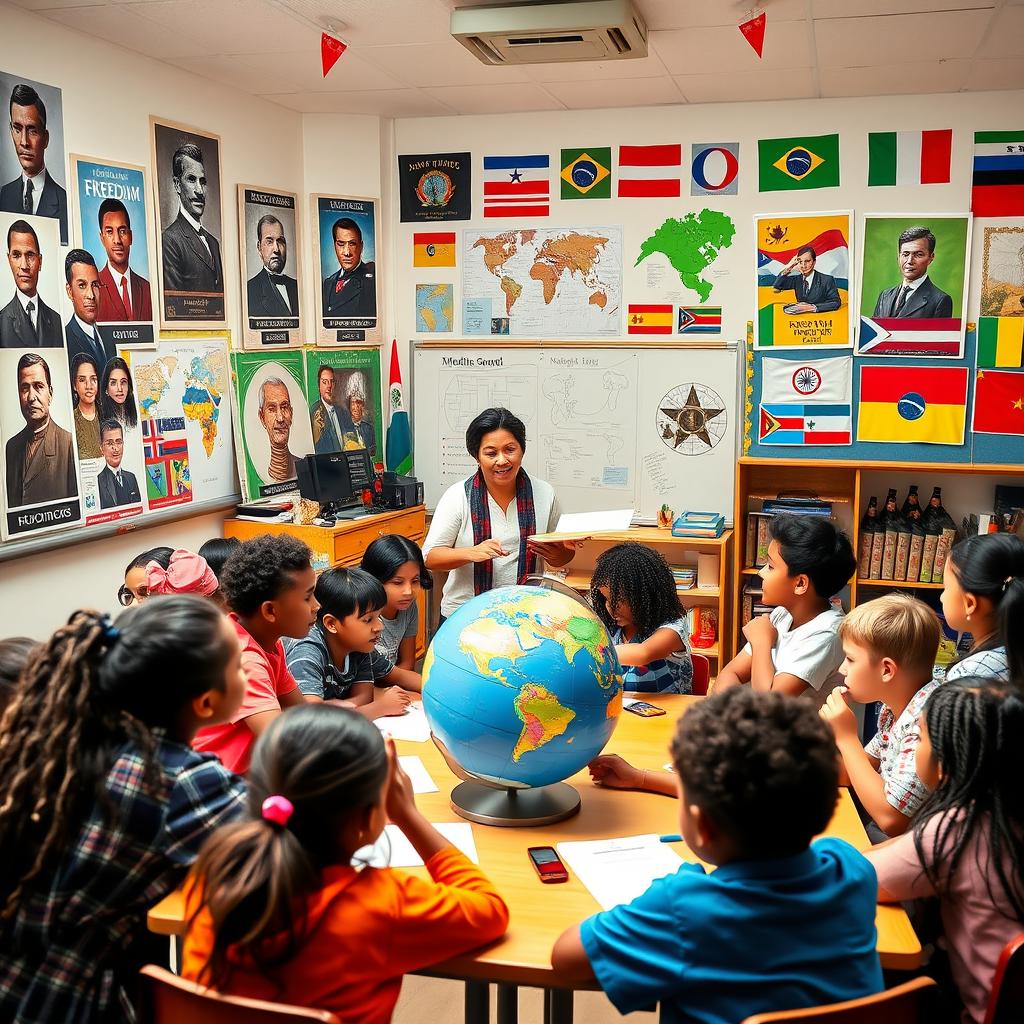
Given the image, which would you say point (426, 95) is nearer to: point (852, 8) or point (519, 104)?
point (519, 104)

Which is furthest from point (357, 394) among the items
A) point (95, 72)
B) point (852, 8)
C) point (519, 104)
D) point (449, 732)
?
point (449, 732)

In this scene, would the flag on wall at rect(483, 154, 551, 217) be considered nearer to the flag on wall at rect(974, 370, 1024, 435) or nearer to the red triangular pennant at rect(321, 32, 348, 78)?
the red triangular pennant at rect(321, 32, 348, 78)

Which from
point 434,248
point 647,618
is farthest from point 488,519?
point 434,248

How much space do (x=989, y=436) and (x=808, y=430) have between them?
77cm

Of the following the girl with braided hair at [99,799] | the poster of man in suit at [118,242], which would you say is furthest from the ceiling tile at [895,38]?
the girl with braided hair at [99,799]

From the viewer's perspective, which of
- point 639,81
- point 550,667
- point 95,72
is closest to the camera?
point 550,667

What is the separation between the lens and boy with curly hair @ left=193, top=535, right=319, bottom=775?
220 cm

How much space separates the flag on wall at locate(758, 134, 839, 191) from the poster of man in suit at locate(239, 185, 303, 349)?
2188mm

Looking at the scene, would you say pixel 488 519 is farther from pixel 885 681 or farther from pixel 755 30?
pixel 755 30

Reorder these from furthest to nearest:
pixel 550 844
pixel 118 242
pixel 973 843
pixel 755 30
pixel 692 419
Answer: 1. pixel 692 419
2. pixel 118 242
3. pixel 755 30
4. pixel 550 844
5. pixel 973 843

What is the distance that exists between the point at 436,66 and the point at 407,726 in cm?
283

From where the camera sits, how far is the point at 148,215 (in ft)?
13.5

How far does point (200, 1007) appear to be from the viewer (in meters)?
1.37

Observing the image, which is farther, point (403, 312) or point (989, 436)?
point (403, 312)
